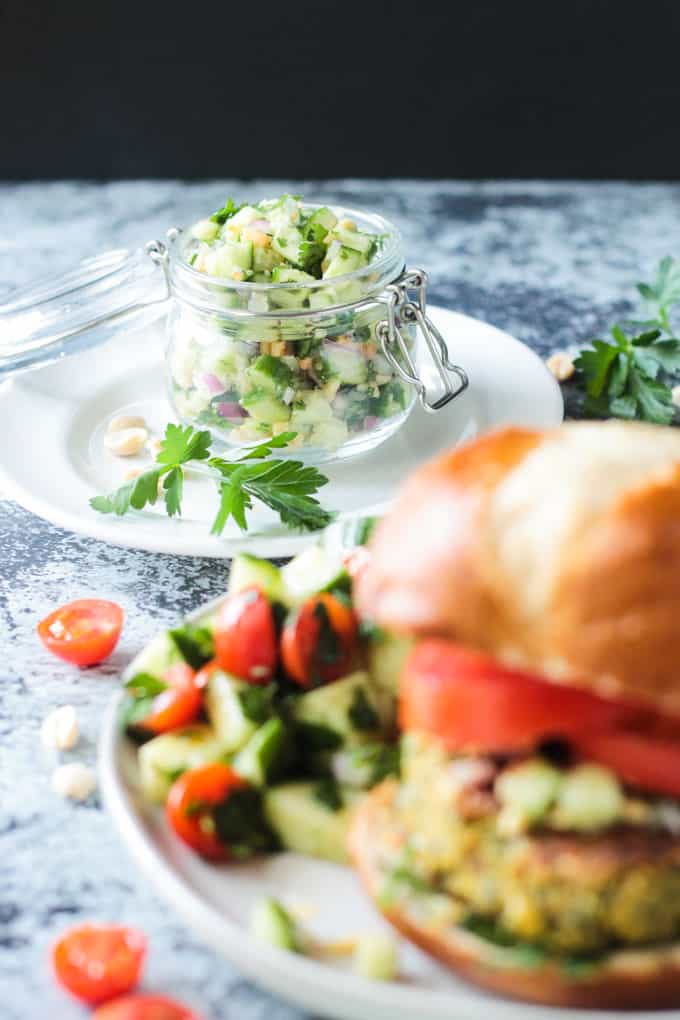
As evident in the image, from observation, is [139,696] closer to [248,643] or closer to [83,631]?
[248,643]

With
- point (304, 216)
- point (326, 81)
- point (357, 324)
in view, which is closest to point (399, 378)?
point (357, 324)

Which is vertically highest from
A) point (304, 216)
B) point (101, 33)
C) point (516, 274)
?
point (304, 216)

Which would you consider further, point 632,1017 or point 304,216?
point 304,216

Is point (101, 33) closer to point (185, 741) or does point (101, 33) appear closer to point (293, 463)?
point (293, 463)

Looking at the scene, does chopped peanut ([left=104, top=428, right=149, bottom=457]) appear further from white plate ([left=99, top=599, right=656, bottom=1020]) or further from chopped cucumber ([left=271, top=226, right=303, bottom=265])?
white plate ([left=99, top=599, right=656, bottom=1020])

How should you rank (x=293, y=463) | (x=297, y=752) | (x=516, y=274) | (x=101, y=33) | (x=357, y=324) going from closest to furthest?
(x=297, y=752) → (x=293, y=463) → (x=357, y=324) → (x=516, y=274) → (x=101, y=33)

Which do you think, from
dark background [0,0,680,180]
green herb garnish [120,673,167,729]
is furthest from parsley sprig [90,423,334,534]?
dark background [0,0,680,180]
